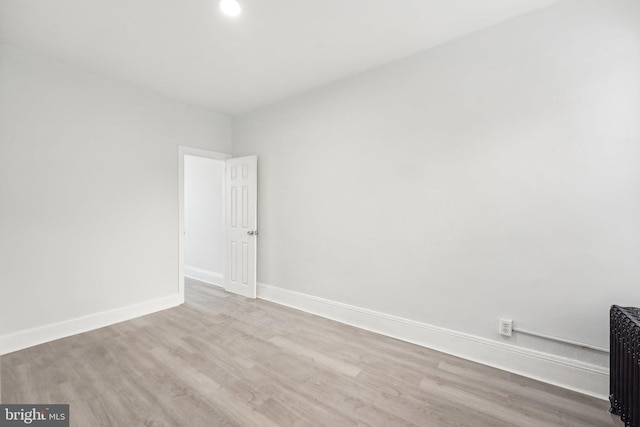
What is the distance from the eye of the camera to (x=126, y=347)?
253cm

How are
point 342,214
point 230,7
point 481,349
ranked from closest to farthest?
1. point 230,7
2. point 481,349
3. point 342,214

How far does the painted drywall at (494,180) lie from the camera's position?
6.03 ft

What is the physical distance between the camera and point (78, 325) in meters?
2.82

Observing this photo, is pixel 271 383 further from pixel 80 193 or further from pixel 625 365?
pixel 80 193

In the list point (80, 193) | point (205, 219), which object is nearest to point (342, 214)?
point (80, 193)

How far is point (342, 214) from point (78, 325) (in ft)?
10.1

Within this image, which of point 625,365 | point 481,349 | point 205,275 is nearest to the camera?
point 625,365

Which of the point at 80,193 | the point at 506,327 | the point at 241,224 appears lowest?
the point at 506,327

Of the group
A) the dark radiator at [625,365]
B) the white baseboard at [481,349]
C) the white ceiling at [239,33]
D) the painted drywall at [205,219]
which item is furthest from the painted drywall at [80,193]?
the dark radiator at [625,365]

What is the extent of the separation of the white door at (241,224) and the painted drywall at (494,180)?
105 centimetres

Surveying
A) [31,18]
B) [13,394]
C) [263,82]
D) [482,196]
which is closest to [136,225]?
[13,394]

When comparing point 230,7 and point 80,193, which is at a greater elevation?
point 230,7

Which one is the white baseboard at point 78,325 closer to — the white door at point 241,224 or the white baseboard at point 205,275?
the white door at point 241,224

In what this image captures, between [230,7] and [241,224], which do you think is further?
[241,224]
